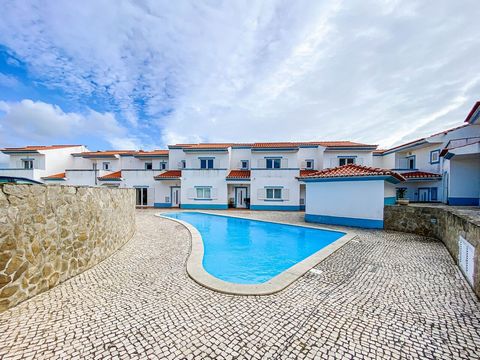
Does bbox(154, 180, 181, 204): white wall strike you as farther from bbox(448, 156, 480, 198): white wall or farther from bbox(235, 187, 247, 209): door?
bbox(448, 156, 480, 198): white wall

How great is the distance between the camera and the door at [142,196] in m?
22.3

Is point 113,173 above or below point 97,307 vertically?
above

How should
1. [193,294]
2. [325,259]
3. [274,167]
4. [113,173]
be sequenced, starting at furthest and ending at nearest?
[113,173] < [274,167] < [325,259] < [193,294]

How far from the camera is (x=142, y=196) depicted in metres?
22.3

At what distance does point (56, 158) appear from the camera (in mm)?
24531

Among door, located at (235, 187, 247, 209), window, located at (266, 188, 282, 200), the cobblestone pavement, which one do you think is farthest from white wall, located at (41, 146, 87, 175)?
the cobblestone pavement

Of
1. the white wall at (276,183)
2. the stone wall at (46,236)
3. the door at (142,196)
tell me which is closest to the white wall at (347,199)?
the white wall at (276,183)

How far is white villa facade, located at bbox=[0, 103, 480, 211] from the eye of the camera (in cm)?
1970

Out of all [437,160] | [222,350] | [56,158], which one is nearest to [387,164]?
[437,160]

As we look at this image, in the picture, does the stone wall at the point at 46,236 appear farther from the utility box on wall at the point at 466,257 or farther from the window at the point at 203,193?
the window at the point at 203,193

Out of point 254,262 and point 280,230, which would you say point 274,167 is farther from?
point 254,262

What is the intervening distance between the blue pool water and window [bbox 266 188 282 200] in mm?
6201

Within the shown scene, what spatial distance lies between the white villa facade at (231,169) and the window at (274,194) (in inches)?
3.4

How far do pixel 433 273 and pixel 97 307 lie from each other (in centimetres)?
871
